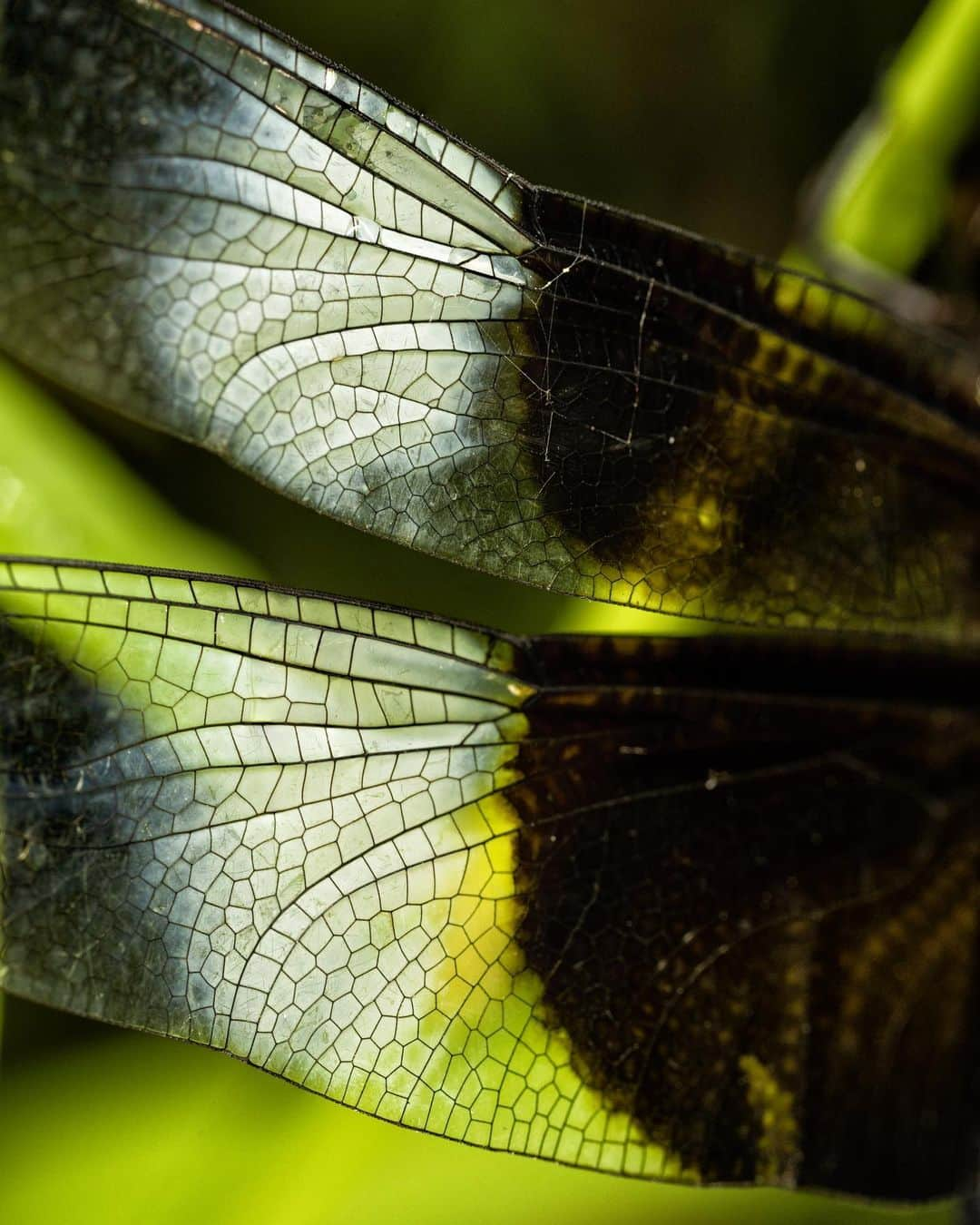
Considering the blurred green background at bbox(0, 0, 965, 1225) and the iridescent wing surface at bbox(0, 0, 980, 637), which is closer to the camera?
the iridescent wing surface at bbox(0, 0, 980, 637)

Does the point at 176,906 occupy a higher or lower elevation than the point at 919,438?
lower

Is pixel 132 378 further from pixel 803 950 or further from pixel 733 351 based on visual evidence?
→ pixel 803 950

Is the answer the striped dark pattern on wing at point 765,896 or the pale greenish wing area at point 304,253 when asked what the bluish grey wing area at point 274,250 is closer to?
the pale greenish wing area at point 304,253

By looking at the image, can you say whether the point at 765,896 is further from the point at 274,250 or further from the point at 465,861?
the point at 274,250

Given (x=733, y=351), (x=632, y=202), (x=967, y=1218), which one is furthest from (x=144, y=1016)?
(x=632, y=202)

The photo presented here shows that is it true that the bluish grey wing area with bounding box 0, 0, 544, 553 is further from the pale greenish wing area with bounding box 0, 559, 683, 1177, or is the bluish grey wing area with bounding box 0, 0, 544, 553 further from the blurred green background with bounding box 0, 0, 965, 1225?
the blurred green background with bounding box 0, 0, 965, 1225

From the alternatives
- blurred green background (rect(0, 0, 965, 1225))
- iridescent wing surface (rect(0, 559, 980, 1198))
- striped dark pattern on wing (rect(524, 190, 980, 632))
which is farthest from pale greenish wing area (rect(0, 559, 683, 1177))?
blurred green background (rect(0, 0, 965, 1225))

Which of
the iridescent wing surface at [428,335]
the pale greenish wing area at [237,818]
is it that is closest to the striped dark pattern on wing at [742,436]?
the iridescent wing surface at [428,335]
